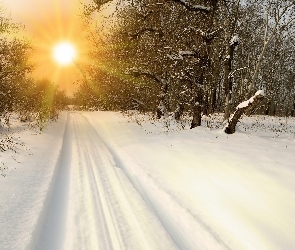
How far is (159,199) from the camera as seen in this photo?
5.77 metres

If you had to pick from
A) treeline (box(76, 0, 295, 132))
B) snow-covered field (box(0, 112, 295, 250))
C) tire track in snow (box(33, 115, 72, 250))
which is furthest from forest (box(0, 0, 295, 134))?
tire track in snow (box(33, 115, 72, 250))

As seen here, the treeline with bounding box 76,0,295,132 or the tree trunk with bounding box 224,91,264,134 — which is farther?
the treeline with bounding box 76,0,295,132

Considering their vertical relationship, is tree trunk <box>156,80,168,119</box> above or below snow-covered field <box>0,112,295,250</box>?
above

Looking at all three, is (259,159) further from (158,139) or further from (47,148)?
(47,148)

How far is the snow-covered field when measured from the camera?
13.5 feet

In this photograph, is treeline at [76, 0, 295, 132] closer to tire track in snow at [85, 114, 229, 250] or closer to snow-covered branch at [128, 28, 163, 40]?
snow-covered branch at [128, 28, 163, 40]

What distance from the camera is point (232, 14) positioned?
1534cm

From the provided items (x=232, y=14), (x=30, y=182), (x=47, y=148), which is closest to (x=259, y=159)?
(x=30, y=182)

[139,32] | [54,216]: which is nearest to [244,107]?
[54,216]

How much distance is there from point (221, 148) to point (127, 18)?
14.4 metres

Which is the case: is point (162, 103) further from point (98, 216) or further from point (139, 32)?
point (98, 216)

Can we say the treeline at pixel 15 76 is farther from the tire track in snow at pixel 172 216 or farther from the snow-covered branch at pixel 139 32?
the tire track in snow at pixel 172 216

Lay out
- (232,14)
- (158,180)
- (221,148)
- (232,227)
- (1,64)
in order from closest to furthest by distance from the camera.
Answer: (232,227) → (158,180) → (221,148) → (232,14) → (1,64)

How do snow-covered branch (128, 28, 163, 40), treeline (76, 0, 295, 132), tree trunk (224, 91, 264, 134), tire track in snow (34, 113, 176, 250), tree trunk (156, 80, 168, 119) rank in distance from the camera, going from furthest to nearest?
tree trunk (156, 80, 168, 119) → snow-covered branch (128, 28, 163, 40) → treeline (76, 0, 295, 132) → tree trunk (224, 91, 264, 134) → tire track in snow (34, 113, 176, 250)
